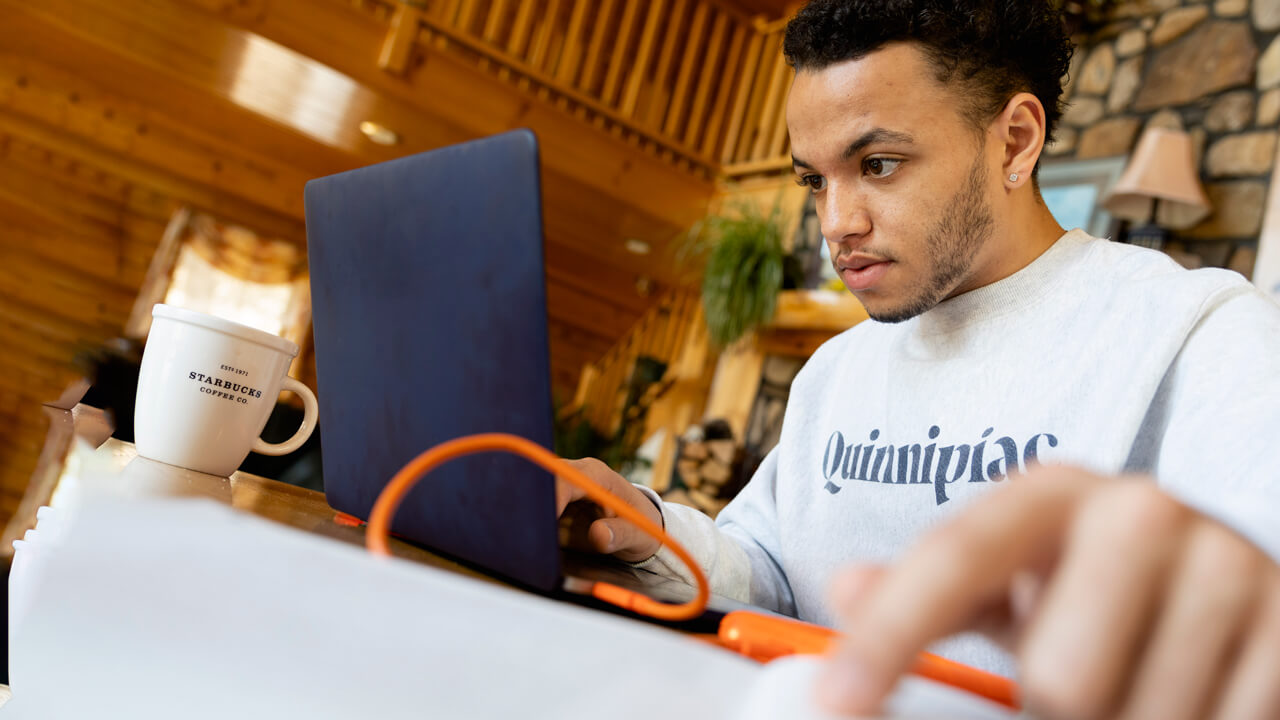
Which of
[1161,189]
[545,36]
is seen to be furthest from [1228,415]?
[545,36]

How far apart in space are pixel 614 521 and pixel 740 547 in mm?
289

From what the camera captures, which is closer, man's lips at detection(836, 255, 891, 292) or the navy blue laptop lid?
the navy blue laptop lid

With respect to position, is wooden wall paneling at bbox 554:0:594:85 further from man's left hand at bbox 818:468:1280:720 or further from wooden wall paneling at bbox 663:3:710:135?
man's left hand at bbox 818:468:1280:720

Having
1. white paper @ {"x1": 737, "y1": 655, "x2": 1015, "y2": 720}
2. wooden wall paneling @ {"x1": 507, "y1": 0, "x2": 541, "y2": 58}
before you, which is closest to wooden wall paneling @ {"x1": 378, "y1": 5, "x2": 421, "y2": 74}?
wooden wall paneling @ {"x1": 507, "y1": 0, "x2": 541, "y2": 58}

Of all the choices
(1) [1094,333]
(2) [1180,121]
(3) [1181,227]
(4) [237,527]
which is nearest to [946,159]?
(1) [1094,333]

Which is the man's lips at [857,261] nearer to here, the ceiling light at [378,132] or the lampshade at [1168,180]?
the lampshade at [1168,180]

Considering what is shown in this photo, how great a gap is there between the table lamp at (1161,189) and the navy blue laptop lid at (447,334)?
9.19 feet

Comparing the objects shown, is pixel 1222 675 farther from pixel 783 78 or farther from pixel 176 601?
pixel 783 78

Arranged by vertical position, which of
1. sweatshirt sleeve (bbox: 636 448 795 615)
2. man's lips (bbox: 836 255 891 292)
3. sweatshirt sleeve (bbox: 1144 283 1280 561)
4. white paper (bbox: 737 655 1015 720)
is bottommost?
sweatshirt sleeve (bbox: 636 448 795 615)

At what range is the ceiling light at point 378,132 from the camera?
3783mm

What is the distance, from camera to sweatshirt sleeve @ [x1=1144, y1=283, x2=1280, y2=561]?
1.60 ft

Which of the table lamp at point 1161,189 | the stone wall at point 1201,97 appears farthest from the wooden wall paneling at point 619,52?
→ the table lamp at point 1161,189

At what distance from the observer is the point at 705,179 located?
4422 mm

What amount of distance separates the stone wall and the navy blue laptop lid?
277 cm
